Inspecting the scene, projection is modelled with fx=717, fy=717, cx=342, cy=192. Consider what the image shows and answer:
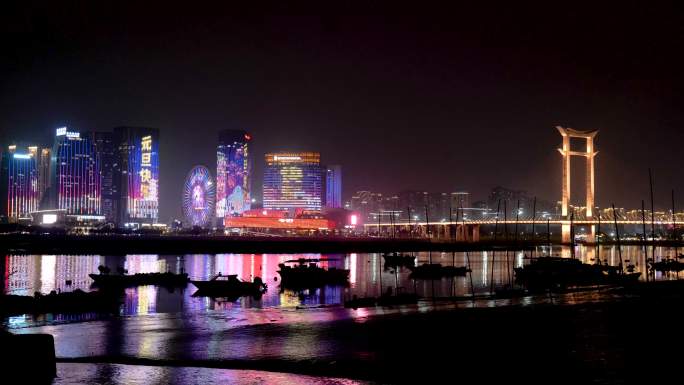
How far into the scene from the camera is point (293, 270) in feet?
145

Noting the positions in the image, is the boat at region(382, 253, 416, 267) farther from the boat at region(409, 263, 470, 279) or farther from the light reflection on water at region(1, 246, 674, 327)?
the boat at region(409, 263, 470, 279)

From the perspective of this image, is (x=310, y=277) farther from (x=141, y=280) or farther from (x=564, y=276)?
(x=564, y=276)

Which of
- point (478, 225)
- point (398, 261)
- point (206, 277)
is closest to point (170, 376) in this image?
point (206, 277)

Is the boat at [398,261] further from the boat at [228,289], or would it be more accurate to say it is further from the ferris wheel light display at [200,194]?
the ferris wheel light display at [200,194]

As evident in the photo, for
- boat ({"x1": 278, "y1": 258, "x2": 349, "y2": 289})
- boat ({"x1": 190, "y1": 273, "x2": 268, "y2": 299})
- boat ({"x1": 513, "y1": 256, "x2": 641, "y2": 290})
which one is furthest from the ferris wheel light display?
boat ({"x1": 190, "y1": 273, "x2": 268, "y2": 299})

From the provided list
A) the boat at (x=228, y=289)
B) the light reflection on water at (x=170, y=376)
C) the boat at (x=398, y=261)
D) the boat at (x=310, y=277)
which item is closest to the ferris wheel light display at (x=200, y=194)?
the boat at (x=398, y=261)

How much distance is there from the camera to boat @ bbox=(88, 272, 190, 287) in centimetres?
4156

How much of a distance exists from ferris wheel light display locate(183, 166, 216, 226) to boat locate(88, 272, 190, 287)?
82.4 metres

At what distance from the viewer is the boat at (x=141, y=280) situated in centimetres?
4156

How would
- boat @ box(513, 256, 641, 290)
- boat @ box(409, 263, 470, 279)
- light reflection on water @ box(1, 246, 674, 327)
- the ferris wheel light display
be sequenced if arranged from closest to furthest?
1. light reflection on water @ box(1, 246, 674, 327)
2. boat @ box(513, 256, 641, 290)
3. boat @ box(409, 263, 470, 279)
4. the ferris wheel light display

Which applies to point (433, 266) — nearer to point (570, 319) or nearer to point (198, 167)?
point (570, 319)

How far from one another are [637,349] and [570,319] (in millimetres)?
5953

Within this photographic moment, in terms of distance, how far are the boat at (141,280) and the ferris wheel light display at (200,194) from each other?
82.4 meters

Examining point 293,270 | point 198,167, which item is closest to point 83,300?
point 293,270
